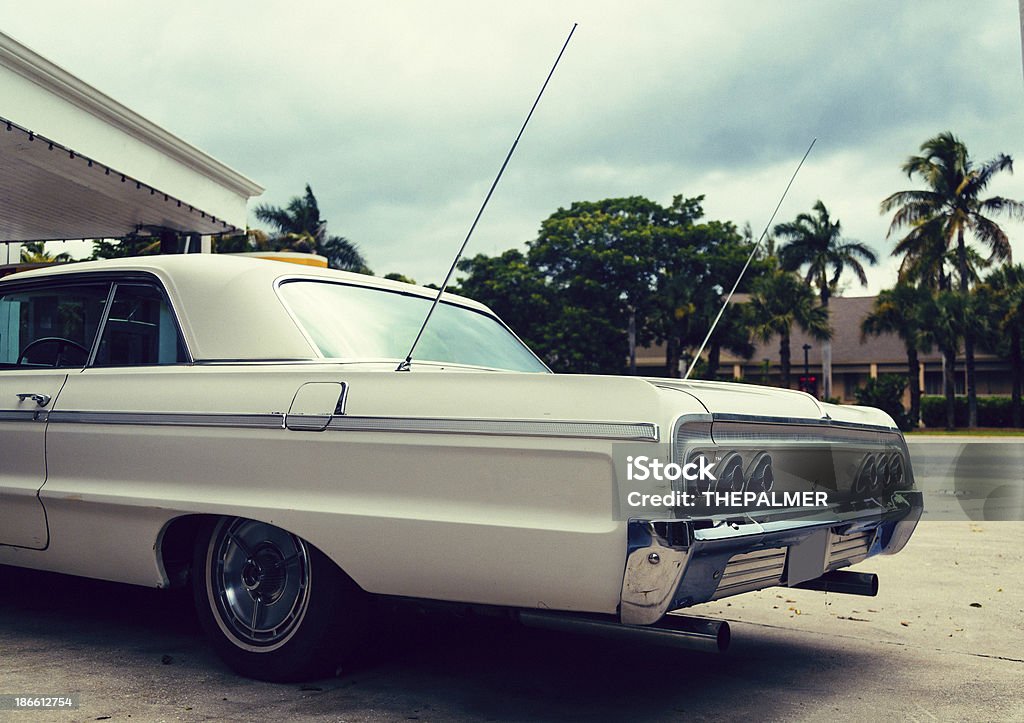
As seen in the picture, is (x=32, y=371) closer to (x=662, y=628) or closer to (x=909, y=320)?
(x=662, y=628)

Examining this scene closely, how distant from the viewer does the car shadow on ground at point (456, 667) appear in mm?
3746

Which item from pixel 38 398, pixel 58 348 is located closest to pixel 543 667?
pixel 38 398

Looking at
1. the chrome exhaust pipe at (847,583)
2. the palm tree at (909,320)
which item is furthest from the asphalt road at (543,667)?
the palm tree at (909,320)

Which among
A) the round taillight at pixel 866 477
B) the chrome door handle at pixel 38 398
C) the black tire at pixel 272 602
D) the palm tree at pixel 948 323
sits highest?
the palm tree at pixel 948 323

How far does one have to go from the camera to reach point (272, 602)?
3.92 metres

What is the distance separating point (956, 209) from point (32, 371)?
1779 inches

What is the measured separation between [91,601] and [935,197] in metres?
44.9

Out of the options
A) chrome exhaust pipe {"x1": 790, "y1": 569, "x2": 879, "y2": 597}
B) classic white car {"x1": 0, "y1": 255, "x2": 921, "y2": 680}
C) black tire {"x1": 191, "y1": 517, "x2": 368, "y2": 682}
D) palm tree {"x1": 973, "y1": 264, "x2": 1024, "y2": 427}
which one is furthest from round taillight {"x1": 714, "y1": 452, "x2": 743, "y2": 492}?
palm tree {"x1": 973, "y1": 264, "x2": 1024, "y2": 427}

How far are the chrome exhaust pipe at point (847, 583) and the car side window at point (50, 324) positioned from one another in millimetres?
3229

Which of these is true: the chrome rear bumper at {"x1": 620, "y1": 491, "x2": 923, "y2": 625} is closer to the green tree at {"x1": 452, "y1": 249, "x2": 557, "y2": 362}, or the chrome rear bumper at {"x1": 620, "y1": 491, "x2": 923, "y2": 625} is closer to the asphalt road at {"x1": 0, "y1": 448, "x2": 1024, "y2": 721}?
the asphalt road at {"x1": 0, "y1": 448, "x2": 1024, "y2": 721}

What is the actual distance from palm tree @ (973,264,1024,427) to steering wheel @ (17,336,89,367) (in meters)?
44.0

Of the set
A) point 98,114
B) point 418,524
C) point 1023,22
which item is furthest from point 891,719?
point 98,114

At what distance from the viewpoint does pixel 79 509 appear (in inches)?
170

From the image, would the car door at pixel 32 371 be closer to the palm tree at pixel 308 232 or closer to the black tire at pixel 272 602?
the black tire at pixel 272 602
